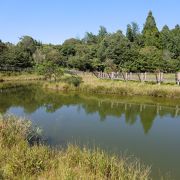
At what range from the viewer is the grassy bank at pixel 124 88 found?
29.2m

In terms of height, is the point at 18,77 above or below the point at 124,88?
above

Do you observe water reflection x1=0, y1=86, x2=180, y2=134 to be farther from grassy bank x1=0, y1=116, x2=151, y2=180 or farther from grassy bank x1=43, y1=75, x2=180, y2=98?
grassy bank x1=0, y1=116, x2=151, y2=180

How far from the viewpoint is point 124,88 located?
31.8 m

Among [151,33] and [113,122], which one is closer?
[113,122]

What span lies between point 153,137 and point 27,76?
4310 cm

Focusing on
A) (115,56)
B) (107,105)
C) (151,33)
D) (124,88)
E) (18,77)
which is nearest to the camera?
(107,105)

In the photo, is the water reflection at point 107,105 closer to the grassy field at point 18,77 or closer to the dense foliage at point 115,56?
the grassy field at point 18,77

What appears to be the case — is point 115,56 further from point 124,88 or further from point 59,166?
point 59,166

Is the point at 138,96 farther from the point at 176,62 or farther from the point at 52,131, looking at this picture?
the point at 176,62

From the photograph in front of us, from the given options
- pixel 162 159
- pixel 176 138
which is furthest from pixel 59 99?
pixel 162 159

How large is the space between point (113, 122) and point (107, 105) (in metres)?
6.66

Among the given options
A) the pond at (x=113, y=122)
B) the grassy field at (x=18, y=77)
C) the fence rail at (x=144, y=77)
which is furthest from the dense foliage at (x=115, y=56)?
the pond at (x=113, y=122)

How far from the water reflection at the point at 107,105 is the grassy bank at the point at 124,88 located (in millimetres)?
1501

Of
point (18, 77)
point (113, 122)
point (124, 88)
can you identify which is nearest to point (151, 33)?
point (18, 77)
